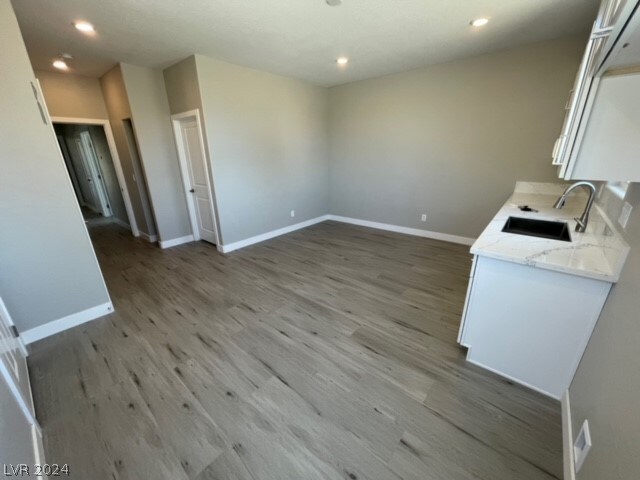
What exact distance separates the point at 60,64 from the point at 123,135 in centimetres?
102

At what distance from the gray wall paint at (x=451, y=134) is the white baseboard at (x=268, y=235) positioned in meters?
→ 0.84

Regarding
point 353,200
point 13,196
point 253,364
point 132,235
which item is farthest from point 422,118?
point 132,235

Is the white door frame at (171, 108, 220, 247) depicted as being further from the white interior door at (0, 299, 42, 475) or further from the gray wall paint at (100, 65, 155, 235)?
the white interior door at (0, 299, 42, 475)

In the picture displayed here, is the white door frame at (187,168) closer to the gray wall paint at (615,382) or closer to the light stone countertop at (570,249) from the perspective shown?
the light stone countertop at (570,249)

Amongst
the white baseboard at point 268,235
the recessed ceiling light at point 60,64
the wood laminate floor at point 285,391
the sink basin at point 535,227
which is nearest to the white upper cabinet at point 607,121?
the sink basin at point 535,227

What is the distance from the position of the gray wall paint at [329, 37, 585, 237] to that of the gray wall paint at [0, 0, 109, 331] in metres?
4.32

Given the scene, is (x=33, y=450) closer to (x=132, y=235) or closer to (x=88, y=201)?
(x=132, y=235)

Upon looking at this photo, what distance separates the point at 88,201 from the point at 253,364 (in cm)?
899

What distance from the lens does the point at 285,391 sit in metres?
1.75

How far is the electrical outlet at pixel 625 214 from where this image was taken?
137 centimetres

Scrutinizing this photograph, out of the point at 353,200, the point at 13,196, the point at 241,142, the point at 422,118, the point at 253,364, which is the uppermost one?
the point at 422,118

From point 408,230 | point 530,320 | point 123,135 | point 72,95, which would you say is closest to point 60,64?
point 72,95

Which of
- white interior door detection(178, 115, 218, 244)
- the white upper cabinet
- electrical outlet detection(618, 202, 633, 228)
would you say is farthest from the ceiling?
electrical outlet detection(618, 202, 633, 228)

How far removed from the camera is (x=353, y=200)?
549cm
